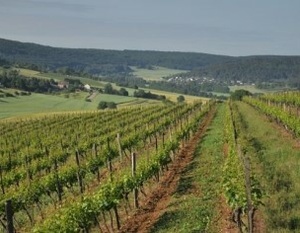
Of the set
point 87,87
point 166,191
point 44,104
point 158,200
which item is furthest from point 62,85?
point 158,200

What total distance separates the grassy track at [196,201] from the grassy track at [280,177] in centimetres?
176

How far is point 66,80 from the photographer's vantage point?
153500 mm

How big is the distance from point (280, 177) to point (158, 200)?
4960mm

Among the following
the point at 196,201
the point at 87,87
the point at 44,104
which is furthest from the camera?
the point at 87,87

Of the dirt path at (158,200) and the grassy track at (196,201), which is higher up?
the grassy track at (196,201)

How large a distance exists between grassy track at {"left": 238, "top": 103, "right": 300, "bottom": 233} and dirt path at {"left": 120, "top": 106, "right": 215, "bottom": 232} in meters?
3.62

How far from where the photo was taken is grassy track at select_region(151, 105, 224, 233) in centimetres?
1508

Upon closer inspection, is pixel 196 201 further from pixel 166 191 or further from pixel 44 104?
pixel 44 104

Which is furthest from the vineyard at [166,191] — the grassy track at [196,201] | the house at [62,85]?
the house at [62,85]

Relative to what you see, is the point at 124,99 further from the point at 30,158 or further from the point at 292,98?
the point at 30,158

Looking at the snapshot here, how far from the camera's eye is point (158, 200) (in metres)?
19.2

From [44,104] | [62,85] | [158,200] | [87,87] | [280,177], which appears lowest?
[44,104]

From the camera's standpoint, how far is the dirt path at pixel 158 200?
53.2 feet

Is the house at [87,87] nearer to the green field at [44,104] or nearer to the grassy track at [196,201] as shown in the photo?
the green field at [44,104]
